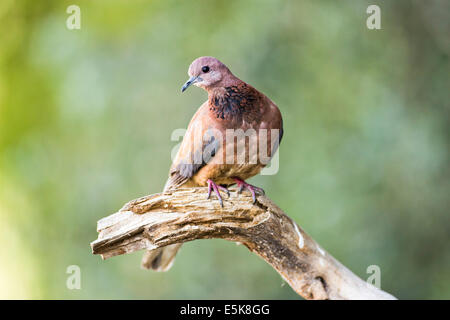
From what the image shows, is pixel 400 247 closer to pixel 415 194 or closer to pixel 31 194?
pixel 415 194

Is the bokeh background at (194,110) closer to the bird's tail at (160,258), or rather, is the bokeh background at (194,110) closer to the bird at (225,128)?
the bird's tail at (160,258)

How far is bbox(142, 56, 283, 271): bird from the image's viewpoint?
2.71m

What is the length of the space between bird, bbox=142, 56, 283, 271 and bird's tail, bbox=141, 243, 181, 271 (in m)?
0.57

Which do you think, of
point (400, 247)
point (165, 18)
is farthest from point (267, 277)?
point (165, 18)

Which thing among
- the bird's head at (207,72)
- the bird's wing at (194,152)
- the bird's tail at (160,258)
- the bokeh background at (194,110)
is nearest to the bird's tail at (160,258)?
the bird's tail at (160,258)

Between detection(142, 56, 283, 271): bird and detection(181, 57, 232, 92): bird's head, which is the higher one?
detection(181, 57, 232, 92): bird's head

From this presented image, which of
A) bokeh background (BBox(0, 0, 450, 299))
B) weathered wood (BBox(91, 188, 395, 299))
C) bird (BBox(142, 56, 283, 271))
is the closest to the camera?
weathered wood (BBox(91, 188, 395, 299))

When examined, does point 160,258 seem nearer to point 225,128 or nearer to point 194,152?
point 194,152

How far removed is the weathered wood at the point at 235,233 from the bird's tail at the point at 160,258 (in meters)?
0.59

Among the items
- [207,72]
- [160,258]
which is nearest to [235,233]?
[160,258]

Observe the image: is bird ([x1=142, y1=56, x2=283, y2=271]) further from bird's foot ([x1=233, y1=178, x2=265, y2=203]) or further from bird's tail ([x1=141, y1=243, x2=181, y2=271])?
bird's tail ([x1=141, y1=243, x2=181, y2=271])

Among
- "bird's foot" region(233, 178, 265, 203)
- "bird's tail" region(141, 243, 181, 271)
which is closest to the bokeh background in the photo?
"bird's tail" region(141, 243, 181, 271)

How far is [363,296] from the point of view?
8.77 ft

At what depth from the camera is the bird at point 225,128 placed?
8.88 feet
